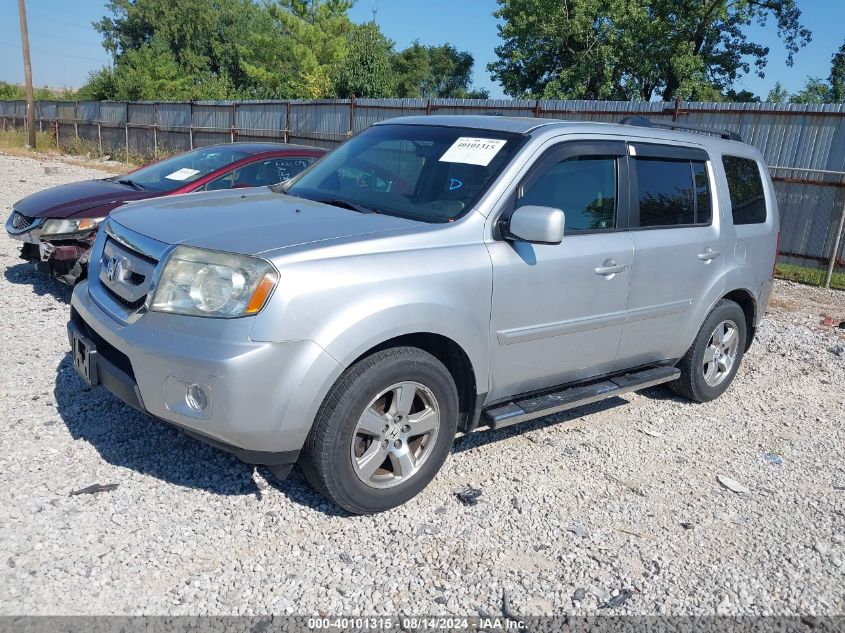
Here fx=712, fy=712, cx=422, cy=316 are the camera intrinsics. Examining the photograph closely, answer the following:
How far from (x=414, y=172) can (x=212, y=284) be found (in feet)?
4.84

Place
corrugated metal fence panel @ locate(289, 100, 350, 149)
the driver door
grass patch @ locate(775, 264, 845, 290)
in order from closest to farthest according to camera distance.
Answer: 1. the driver door
2. grass patch @ locate(775, 264, 845, 290)
3. corrugated metal fence panel @ locate(289, 100, 350, 149)

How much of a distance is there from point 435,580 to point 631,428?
2254 mm

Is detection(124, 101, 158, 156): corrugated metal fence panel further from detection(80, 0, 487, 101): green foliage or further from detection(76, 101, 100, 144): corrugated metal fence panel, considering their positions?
detection(80, 0, 487, 101): green foliage

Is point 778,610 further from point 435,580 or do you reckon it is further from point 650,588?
point 435,580

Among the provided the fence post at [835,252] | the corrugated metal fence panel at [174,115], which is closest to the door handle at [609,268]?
the fence post at [835,252]

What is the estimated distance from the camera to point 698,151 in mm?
4879

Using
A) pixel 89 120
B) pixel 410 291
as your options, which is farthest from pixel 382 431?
pixel 89 120

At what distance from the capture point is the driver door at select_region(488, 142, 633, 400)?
3646 millimetres

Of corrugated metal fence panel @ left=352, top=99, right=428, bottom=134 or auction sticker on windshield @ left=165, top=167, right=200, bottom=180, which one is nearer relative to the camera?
auction sticker on windshield @ left=165, top=167, right=200, bottom=180

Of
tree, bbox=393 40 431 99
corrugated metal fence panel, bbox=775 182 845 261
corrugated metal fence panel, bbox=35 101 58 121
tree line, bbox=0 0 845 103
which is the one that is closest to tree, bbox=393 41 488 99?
tree, bbox=393 40 431 99

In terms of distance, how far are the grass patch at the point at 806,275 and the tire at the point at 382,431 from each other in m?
8.50

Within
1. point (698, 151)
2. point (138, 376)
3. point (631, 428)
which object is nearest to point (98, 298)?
point (138, 376)

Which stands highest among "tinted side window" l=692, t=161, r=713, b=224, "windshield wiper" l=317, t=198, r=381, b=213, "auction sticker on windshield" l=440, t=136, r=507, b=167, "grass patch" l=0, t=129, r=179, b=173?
"auction sticker on windshield" l=440, t=136, r=507, b=167

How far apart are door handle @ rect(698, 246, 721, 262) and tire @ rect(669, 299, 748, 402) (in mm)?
449
